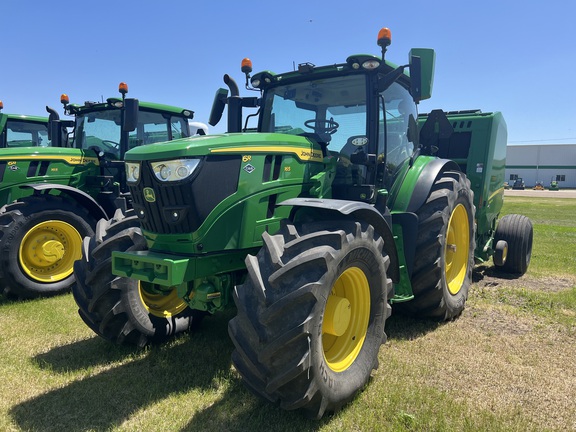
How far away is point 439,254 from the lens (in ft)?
14.8

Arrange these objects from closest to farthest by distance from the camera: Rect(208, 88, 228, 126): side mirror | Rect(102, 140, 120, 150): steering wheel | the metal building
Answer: Rect(208, 88, 228, 126): side mirror < Rect(102, 140, 120, 150): steering wheel < the metal building

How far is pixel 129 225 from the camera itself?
416cm

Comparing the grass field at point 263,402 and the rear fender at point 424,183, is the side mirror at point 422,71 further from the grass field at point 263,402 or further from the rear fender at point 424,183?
the grass field at point 263,402

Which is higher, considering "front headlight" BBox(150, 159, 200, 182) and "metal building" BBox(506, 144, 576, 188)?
"front headlight" BBox(150, 159, 200, 182)

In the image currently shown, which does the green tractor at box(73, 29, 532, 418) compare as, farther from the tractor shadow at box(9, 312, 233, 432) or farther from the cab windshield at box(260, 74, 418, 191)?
the tractor shadow at box(9, 312, 233, 432)

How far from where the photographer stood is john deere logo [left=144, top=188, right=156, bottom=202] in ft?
10.8

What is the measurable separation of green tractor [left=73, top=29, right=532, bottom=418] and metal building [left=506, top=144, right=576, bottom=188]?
62298mm

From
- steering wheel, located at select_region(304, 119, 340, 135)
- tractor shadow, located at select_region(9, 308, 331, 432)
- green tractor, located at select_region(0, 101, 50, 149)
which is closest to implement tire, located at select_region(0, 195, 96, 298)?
tractor shadow, located at select_region(9, 308, 331, 432)

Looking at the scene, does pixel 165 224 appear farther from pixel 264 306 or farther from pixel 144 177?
pixel 264 306

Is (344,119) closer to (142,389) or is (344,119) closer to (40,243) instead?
(142,389)

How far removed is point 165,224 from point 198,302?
66 cm

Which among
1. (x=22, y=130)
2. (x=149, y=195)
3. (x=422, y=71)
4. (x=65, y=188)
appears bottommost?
(x=65, y=188)

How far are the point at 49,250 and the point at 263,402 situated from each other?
4.51 metres

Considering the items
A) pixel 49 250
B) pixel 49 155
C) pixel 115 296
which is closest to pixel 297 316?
Result: pixel 115 296
